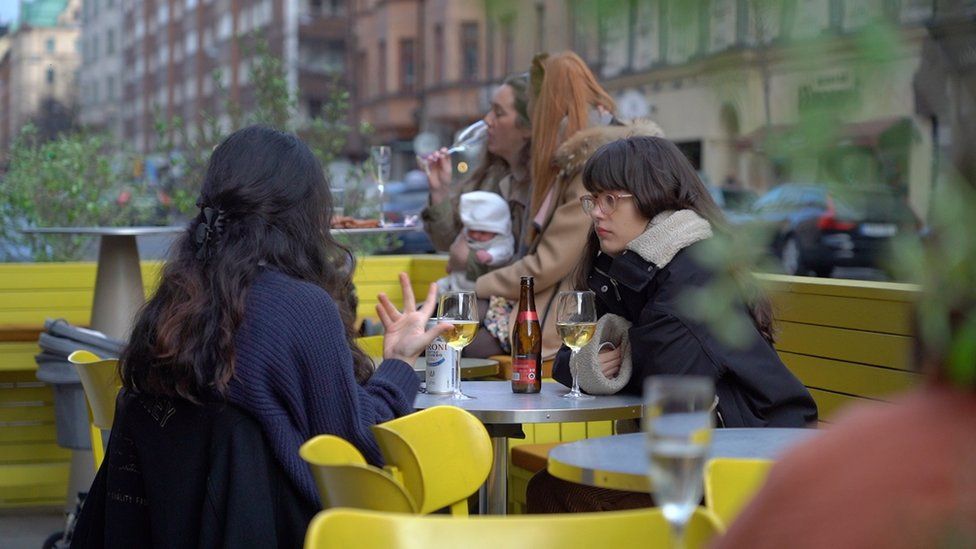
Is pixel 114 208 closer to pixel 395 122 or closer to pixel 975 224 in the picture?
pixel 975 224

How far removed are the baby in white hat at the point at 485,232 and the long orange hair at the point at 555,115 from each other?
0.62ft

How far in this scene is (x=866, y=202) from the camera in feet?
3.78

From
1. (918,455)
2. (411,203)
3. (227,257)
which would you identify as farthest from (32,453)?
(411,203)

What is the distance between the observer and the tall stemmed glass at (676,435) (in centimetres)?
161

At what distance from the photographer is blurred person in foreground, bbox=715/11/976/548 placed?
3.57 feet

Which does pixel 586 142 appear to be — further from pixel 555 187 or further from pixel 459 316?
pixel 459 316

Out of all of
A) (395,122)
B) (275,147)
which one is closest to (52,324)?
(275,147)

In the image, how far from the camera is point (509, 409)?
3.48 m

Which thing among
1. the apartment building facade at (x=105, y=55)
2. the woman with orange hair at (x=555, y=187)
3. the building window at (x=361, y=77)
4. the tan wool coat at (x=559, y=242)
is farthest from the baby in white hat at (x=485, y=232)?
the apartment building facade at (x=105, y=55)

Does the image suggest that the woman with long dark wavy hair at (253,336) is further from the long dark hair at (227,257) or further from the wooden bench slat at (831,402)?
the wooden bench slat at (831,402)

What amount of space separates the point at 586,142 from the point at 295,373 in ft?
7.92

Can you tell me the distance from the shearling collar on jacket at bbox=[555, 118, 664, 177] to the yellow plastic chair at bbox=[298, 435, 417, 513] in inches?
108

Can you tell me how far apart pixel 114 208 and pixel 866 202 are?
344 inches

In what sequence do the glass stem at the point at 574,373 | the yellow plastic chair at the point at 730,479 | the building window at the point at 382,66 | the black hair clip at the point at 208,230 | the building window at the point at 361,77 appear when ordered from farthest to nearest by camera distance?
1. the building window at the point at 361,77
2. the building window at the point at 382,66
3. the glass stem at the point at 574,373
4. the black hair clip at the point at 208,230
5. the yellow plastic chair at the point at 730,479
